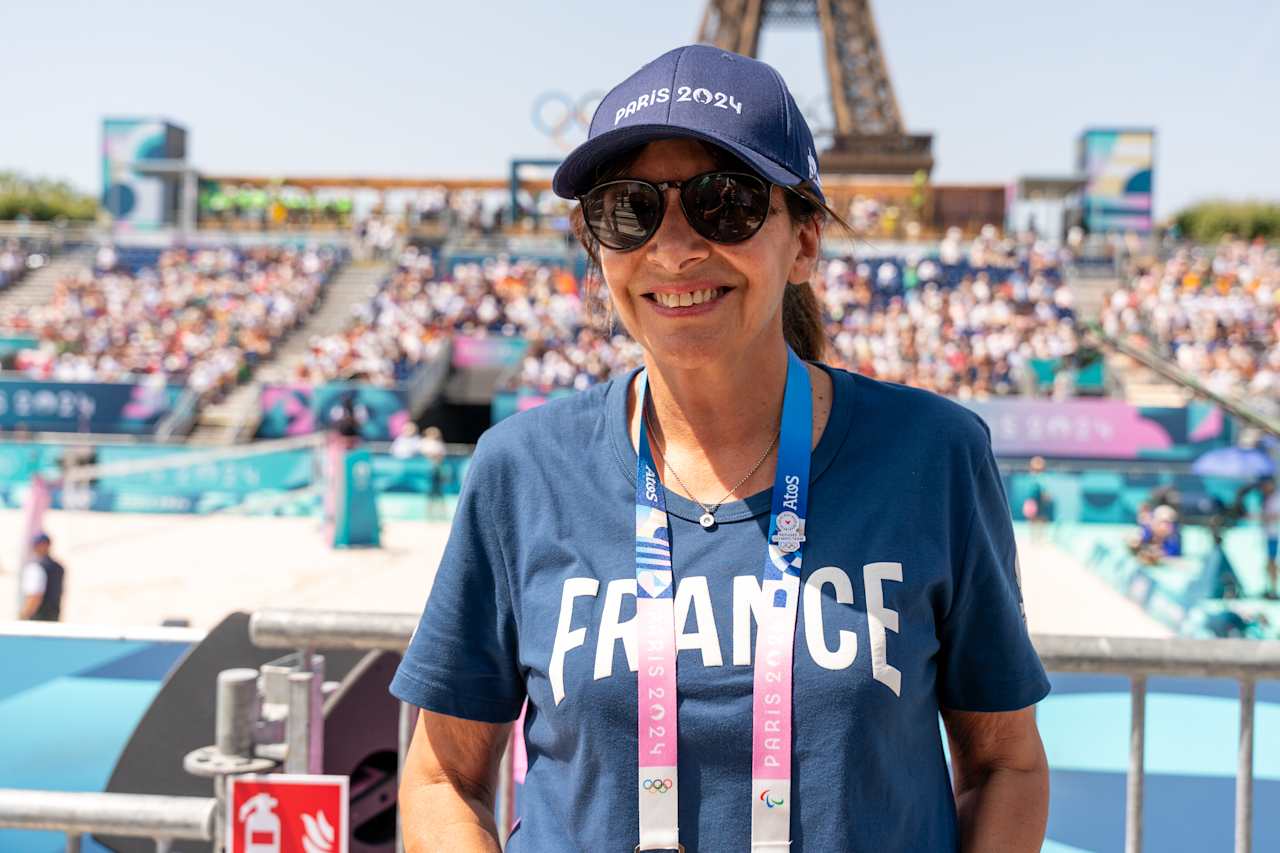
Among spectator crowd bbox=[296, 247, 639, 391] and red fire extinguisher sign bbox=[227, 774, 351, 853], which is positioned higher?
spectator crowd bbox=[296, 247, 639, 391]

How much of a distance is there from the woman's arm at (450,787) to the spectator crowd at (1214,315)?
747 inches

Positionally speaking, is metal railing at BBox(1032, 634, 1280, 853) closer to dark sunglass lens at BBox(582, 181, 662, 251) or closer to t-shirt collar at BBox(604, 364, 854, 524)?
t-shirt collar at BBox(604, 364, 854, 524)

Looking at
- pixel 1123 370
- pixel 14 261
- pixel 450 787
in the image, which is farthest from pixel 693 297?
pixel 14 261

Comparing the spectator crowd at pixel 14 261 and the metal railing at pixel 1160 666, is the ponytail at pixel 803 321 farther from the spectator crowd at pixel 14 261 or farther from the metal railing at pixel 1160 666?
the spectator crowd at pixel 14 261

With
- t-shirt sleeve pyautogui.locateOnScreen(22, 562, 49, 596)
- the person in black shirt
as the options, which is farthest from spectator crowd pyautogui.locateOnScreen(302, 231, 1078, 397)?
t-shirt sleeve pyautogui.locateOnScreen(22, 562, 49, 596)

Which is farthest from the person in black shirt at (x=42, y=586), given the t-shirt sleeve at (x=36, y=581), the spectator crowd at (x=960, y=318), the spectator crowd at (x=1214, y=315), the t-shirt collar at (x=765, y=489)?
the spectator crowd at (x=1214, y=315)

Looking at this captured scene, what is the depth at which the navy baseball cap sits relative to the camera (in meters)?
1.38

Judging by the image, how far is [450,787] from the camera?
1614 mm

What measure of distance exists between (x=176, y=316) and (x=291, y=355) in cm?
332

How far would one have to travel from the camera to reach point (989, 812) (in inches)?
59.8

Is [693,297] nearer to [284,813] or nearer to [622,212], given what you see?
[622,212]

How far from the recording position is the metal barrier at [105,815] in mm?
2072

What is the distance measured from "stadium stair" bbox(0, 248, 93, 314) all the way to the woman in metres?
35.3

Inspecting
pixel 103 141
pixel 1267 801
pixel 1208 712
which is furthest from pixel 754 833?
pixel 103 141
